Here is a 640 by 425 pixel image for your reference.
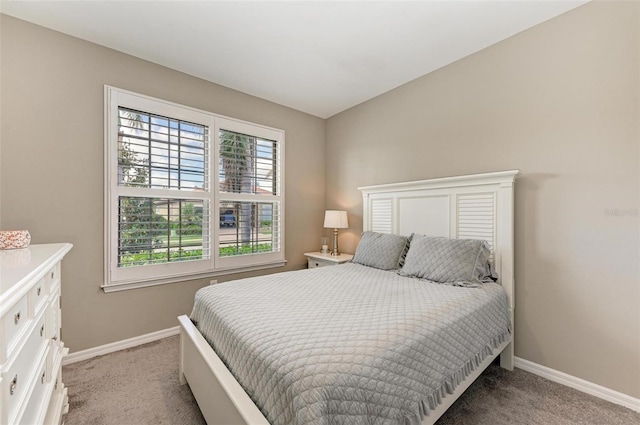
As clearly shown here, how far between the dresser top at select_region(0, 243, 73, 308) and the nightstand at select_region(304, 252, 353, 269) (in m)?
2.39

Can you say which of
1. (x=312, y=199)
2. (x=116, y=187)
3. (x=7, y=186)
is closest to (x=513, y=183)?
(x=312, y=199)

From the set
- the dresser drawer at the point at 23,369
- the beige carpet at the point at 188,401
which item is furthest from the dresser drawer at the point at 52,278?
the beige carpet at the point at 188,401

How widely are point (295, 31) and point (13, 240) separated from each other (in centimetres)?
234

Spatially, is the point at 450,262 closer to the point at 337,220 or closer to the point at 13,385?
the point at 337,220

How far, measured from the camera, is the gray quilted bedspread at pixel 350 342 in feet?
3.22

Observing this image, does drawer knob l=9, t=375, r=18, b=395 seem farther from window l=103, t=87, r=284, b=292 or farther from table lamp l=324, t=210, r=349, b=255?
table lamp l=324, t=210, r=349, b=255

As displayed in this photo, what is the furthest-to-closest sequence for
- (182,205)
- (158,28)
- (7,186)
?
(182,205) < (158,28) < (7,186)

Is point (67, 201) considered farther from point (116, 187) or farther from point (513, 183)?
point (513, 183)

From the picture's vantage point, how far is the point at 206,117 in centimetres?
290

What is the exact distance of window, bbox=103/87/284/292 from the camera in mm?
2430

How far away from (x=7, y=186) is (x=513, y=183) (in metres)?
3.84

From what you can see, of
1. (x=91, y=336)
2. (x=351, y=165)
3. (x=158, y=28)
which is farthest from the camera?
(x=351, y=165)

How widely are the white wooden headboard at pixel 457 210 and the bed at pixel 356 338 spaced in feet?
0.04

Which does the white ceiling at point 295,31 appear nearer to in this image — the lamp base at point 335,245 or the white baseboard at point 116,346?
the lamp base at point 335,245
